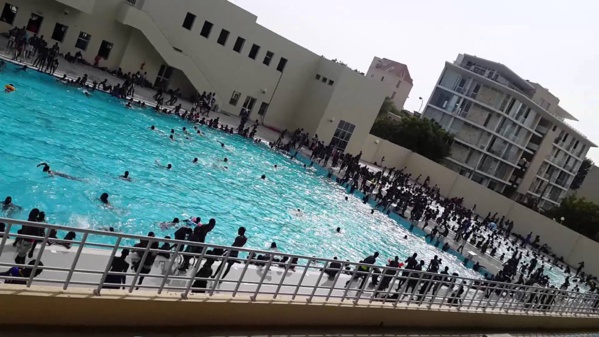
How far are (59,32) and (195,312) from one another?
80.1ft

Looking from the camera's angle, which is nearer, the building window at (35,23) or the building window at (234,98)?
the building window at (35,23)

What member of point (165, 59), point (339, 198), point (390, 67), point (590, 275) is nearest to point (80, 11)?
point (165, 59)

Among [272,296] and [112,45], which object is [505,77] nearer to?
[112,45]

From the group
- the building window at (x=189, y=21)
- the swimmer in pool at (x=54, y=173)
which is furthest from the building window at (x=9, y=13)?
the swimmer in pool at (x=54, y=173)

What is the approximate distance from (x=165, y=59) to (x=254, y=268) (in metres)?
20.9

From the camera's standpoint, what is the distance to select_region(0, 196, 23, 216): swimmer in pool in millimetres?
11846

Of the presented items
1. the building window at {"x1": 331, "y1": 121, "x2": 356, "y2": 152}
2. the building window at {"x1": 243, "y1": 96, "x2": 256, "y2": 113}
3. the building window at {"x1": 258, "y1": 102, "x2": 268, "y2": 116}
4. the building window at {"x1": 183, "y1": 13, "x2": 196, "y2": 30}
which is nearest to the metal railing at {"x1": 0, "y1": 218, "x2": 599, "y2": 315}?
the building window at {"x1": 183, "y1": 13, "x2": 196, "y2": 30}

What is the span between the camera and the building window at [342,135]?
3688 centimetres

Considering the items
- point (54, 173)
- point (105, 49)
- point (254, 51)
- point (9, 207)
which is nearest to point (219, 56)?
point (254, 51)

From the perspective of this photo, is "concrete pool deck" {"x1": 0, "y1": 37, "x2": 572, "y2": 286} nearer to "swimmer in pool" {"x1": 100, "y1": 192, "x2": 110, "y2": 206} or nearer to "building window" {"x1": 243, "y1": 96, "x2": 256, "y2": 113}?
"building window" {"x1": 243, "y1": 96, "x2": 256, "y2": 113}

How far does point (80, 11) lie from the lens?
1041 inches

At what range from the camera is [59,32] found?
2648cm

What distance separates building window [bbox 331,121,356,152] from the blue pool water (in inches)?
353

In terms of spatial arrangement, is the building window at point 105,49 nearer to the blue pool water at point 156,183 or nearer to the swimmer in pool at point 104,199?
the blue pool water at point 156,183
